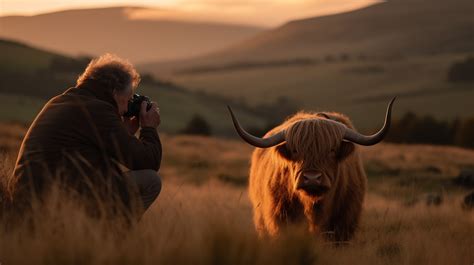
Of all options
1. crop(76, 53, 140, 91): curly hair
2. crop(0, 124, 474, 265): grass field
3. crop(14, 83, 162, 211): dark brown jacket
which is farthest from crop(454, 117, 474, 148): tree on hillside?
crop(14, 83, 162, 211): dark brown jacket

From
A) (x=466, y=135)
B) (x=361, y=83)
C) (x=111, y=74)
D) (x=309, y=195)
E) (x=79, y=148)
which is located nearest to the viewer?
(x=79, y=148)

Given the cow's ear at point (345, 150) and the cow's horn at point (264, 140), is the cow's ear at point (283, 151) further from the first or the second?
the cow's ear at point (345, 150)

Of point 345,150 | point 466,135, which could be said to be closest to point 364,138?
point 345,150

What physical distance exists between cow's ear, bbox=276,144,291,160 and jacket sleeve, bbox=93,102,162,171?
1.72 meters

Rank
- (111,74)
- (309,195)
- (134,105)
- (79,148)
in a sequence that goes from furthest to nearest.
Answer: (309,195) → (134,105) → (111,74) → (79,148)

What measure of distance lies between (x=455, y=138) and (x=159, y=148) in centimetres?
5565

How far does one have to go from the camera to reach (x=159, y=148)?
6148 mm

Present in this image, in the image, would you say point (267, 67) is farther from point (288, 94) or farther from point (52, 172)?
point (52, 172)

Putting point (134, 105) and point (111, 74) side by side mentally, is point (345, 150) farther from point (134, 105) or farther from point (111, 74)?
point (111, 74)

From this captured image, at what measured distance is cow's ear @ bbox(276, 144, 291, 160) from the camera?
293 inches

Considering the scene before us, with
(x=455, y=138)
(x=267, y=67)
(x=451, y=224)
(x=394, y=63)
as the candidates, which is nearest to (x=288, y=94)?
(x=394, y=63)

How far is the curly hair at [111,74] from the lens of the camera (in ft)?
20.0

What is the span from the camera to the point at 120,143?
5840mm

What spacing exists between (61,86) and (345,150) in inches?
3476
